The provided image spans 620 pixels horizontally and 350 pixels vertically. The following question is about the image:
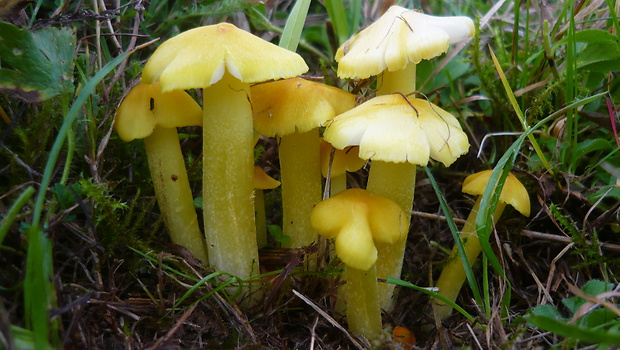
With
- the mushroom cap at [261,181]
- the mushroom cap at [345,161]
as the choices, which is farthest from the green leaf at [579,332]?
the mushroom cap at [261,181]

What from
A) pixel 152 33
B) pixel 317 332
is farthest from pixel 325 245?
pixel 152 33

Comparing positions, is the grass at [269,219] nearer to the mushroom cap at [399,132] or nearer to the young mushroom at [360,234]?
the young mushroom at [360,234]

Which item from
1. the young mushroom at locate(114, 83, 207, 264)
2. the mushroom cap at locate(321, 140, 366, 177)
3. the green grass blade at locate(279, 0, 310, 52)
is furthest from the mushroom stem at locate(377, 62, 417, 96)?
the young mushroom at locate(114, 83, 207, 264)

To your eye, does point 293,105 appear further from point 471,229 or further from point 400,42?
point 471,229

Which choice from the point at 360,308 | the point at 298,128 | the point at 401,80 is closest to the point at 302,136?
the point at 298,128

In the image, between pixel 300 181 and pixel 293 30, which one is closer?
pixel 300 181

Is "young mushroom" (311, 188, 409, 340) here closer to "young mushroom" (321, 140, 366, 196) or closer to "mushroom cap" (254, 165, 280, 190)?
"young mushroom" (321, 140, 366, 196)
